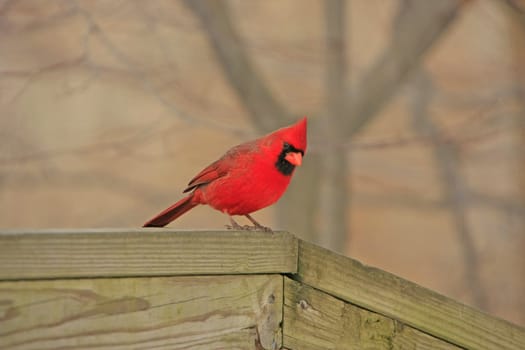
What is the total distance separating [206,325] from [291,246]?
232 millimetres

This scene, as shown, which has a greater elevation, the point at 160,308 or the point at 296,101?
the point at 296,101

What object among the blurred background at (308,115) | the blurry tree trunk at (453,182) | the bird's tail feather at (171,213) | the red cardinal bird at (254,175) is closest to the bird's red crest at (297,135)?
the red cardinal bird at (254,175)

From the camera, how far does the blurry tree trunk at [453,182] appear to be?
641 cm

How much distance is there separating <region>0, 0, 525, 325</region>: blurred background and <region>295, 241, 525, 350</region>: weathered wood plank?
6.64 feet

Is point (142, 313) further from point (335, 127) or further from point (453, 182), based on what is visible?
point (453, 182)

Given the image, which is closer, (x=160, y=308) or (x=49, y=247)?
(x=49, y=247)

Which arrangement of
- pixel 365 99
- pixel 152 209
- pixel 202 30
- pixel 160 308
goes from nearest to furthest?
pixel 160 308 < pixel 202 30 < pixel 365 99 < pixel 152 209

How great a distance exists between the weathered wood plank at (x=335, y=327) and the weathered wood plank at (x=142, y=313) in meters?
0.03

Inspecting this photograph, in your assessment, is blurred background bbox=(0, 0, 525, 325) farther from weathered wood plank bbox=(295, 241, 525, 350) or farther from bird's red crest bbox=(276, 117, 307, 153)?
weathered wood plank bbox=(295, 241, 525, 350)

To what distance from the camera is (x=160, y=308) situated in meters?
1.80

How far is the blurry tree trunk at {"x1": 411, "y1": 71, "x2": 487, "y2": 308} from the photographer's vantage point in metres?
6.41

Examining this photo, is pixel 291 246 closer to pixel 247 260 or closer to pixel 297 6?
pixel 247 260

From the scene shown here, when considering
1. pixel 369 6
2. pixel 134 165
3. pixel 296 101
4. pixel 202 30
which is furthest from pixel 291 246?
pixel 134 165

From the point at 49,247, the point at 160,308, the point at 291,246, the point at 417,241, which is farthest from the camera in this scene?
the point at 417,241
